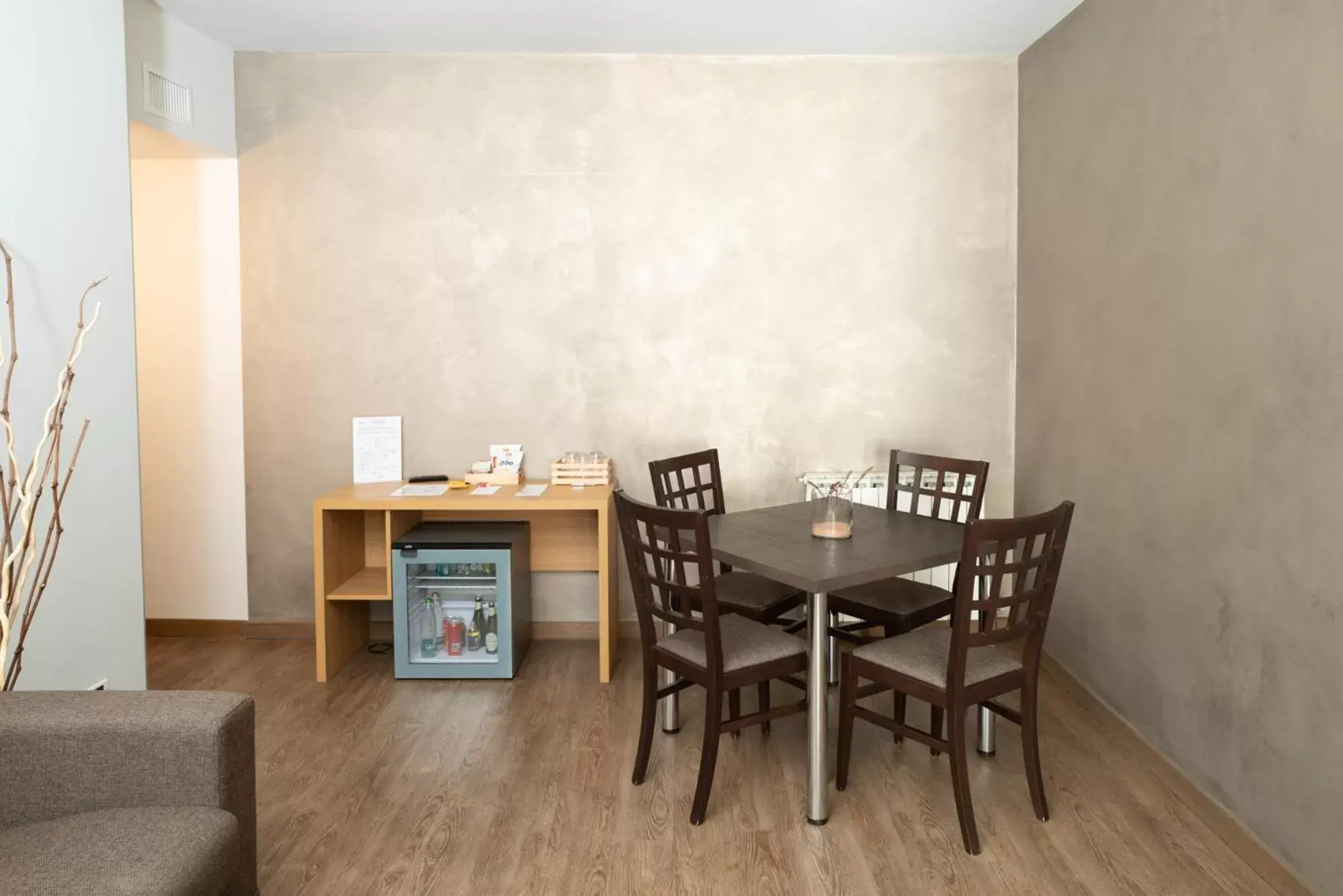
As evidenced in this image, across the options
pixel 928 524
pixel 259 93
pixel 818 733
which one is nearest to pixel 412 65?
pixel 259 93

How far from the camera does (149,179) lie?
4.37 metres

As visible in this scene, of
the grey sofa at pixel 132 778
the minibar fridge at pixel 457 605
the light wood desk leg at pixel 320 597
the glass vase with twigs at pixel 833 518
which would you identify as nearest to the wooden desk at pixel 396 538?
the light wood desk leg at pixel 320 597

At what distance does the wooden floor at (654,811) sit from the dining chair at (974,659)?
0.17 m

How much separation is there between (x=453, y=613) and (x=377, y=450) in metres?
0.95

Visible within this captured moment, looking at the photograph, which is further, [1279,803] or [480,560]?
[480,560]

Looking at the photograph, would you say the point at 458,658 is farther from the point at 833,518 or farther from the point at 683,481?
the point at 833,518

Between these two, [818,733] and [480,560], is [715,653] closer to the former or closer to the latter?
[818,733]

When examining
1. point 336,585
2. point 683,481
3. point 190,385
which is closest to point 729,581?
point 683,481

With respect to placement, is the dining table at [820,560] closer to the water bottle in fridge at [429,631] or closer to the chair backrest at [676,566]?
the chair backrest at [676,566]

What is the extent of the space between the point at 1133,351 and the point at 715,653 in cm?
190

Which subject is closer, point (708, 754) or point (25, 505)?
point (25, 505)

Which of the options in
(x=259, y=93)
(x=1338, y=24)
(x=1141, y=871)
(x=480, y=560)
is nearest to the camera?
(x=1338, y=24)

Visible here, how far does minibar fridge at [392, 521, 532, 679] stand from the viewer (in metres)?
3.93

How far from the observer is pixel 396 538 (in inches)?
162
